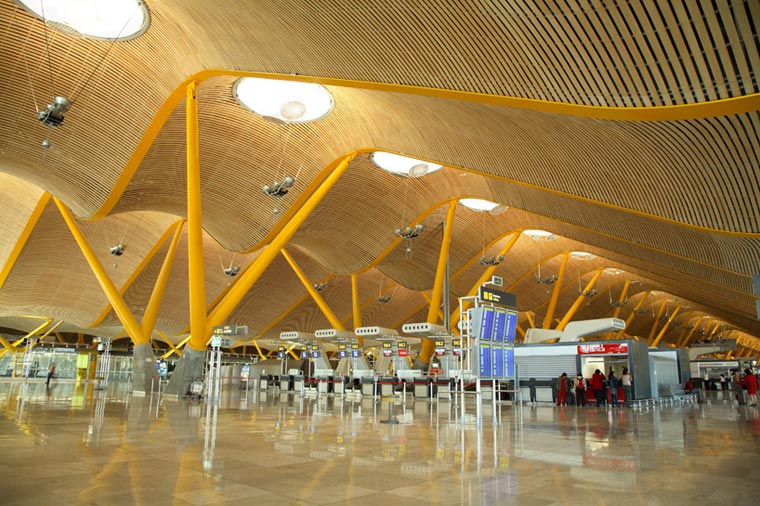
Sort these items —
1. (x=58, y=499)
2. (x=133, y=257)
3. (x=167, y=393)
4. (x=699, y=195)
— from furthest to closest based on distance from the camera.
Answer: (x=133, y=257) < (x=167, y=393) < (x=699, y=195) < (x=58, y=499)

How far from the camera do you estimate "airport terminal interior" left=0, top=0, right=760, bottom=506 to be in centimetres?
620

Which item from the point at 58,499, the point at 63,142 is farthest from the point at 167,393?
the point at 58,499

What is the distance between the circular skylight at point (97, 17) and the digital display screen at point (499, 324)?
11671 mm

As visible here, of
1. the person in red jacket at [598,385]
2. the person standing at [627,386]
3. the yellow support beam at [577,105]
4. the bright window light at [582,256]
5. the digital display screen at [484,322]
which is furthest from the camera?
the bright window light at [582,256]

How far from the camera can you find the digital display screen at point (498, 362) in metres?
12.2

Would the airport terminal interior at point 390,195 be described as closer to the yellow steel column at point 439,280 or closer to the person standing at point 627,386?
the person standing at point 627,386

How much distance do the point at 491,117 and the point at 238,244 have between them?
16.4 meters

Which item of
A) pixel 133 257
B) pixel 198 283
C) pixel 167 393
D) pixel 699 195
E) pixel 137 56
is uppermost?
pixel 137 56

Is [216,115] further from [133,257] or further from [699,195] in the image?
[133,257]

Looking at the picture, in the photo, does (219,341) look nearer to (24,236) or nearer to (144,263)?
(24,236)

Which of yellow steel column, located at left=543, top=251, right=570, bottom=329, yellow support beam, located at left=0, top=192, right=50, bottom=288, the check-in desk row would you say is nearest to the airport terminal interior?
yellow support beam, located at left=0, top=192, right=50, bottom=288

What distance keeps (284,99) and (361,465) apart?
16.9m

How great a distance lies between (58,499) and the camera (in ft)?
13.8

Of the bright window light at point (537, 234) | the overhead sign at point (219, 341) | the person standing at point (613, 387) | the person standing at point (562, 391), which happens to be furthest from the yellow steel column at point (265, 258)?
the bright window light at point (537, 234)
